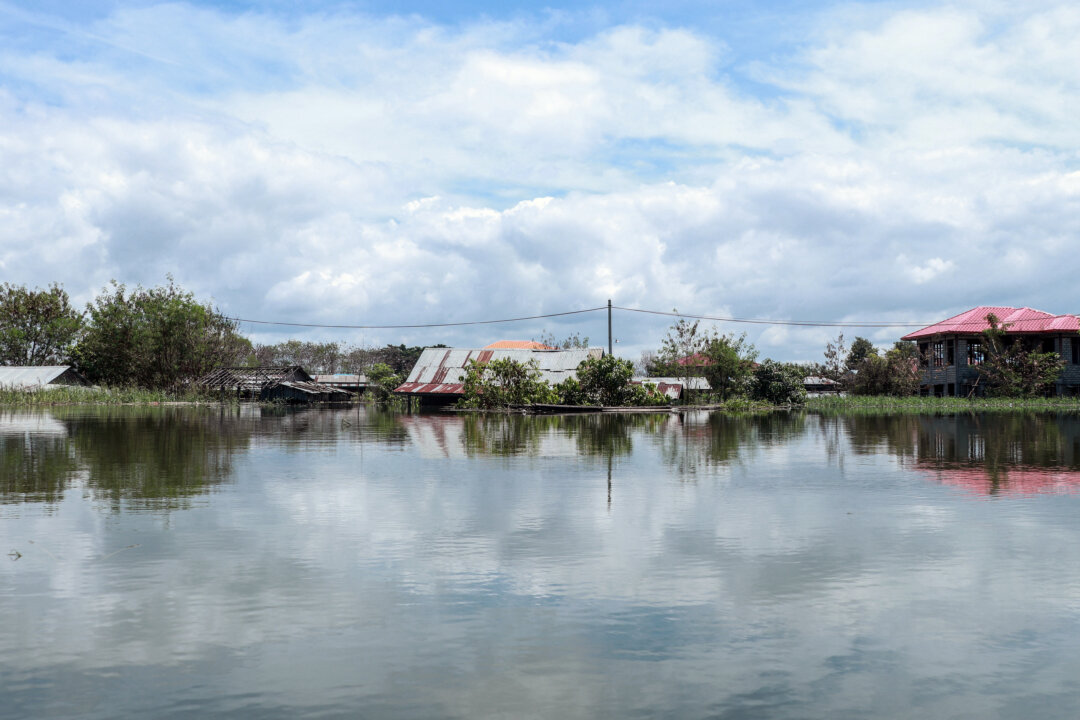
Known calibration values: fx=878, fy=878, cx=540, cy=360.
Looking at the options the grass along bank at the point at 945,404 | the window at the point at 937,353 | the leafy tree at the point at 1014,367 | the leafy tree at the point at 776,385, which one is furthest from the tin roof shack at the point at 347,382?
the leafy tree at the point at 1014,367

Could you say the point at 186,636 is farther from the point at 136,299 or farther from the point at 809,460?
the point at 136,299

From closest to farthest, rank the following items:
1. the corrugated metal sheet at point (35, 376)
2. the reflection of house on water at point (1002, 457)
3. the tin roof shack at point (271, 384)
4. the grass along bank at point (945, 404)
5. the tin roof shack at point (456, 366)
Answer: the reflection of house on water at point (1002, 457) < the grass along bank at point (945, 404) < the tin roof shack at point (456, 366) < the corrugated metal sheet at point (35, 376) < the tin roof shack at point (271, 384)

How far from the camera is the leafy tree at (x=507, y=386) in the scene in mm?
44906

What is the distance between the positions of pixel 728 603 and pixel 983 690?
197 centimetres

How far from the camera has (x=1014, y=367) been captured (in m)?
55.9

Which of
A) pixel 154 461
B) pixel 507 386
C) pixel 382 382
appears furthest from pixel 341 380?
pixel 154 461

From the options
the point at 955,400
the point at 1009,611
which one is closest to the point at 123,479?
the point at 1009,611

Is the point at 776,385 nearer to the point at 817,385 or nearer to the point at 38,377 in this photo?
the point at 817,385

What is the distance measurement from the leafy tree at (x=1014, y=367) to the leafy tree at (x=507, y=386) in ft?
99.1

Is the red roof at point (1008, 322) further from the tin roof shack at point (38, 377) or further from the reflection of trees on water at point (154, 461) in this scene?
the tin roof shack at point (38, 377)

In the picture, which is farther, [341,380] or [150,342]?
[341,380]

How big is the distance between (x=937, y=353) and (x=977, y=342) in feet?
10.3

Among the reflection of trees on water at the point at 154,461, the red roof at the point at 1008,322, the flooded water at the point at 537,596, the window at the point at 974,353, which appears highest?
the red roof at the point at 1008,322

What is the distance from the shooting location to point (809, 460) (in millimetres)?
17500
